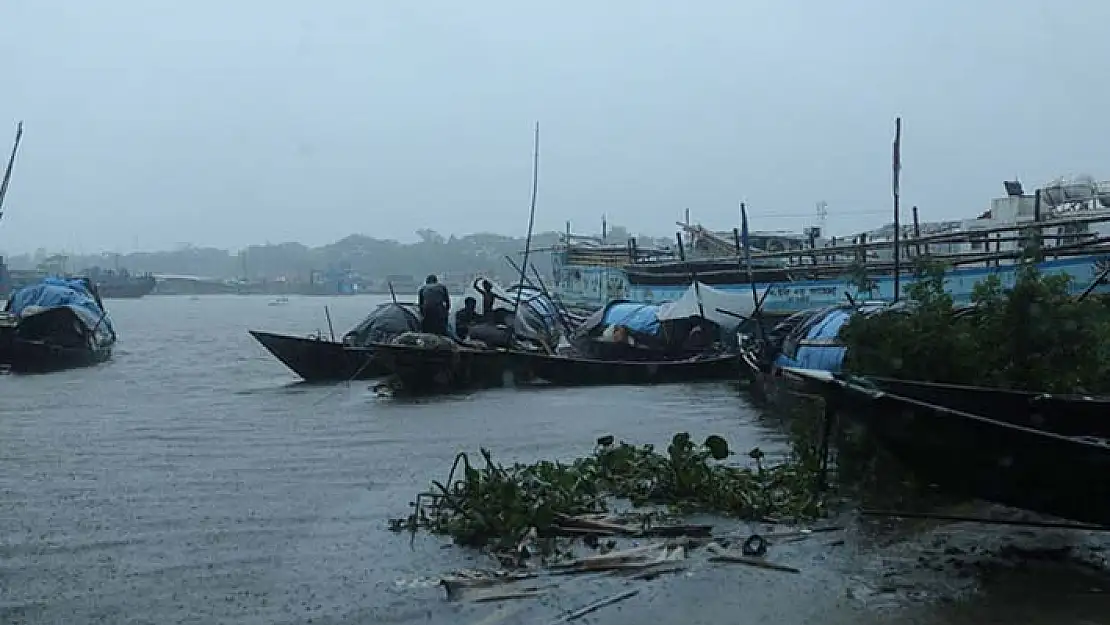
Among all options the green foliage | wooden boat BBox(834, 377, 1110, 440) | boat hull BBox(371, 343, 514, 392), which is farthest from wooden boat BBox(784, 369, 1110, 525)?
boat hull BBox(371, 343, 514, 392)

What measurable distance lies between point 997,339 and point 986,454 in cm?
278

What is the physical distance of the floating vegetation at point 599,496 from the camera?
7555 millimetres

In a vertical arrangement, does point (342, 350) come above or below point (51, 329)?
below

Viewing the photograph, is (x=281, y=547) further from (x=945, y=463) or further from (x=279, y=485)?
(x=945, y=463)

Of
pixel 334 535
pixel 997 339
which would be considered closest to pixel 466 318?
pixel 334 535

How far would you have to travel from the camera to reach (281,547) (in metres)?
8.10

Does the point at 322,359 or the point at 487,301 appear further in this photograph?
the point at 487,301

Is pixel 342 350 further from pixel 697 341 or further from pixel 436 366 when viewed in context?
pixel 697 341

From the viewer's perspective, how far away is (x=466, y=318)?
22.4 m

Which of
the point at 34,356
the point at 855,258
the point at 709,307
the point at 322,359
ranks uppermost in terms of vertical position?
the point at 855,258

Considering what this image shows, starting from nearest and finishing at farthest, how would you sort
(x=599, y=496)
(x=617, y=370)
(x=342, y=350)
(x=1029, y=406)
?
(x=1029, y=406) < (x=599, y=496) < (x=617, y=370) < (x=342, y=350)

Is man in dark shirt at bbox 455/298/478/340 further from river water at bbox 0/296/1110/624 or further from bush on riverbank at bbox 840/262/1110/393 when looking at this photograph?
bush on riverbank at bbox 840/262/1110/393

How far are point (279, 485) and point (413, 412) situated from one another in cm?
639

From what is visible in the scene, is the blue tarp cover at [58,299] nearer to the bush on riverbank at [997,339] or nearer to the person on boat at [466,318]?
the person on boat at [466,318]
